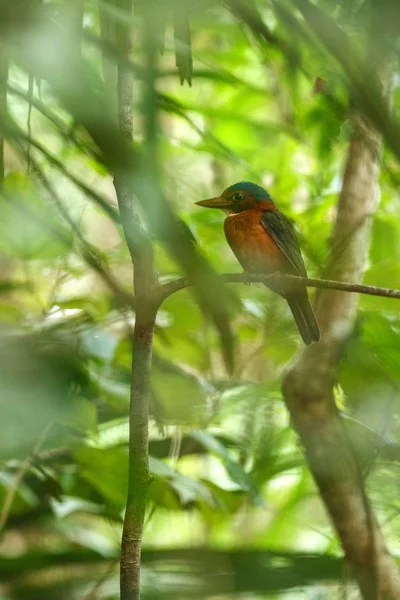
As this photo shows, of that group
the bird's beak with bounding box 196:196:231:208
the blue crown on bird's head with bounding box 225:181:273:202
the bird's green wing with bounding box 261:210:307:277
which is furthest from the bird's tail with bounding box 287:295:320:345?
the blue crown on bird's head with bounding box 225:181:273:202

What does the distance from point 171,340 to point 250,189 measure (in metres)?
0.68

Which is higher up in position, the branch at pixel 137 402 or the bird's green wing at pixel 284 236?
the bird's green wing at pixel 284 236

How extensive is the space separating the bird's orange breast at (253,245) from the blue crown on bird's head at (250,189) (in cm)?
5

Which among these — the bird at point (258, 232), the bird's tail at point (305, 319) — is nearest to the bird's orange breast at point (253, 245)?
the bird at point (258, 232)

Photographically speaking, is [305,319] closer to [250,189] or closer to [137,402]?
[250,189]

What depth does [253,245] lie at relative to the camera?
8.33 feet

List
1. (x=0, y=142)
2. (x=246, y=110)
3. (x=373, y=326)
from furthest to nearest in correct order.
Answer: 1. (x=246, y=110)
2. (x=373, y=326)
3. (x=0, y=142)

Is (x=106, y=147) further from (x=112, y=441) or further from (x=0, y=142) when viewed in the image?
(x=112, y=441)

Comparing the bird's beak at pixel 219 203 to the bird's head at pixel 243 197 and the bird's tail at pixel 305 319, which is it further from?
the bird's tail at pixel 305 319

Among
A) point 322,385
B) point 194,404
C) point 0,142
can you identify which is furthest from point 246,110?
point 0,142

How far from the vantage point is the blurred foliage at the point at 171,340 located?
502mm

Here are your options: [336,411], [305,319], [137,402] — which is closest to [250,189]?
[305,319]

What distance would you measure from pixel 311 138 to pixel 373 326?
1.25 meters

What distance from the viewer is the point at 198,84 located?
3.40 meters
